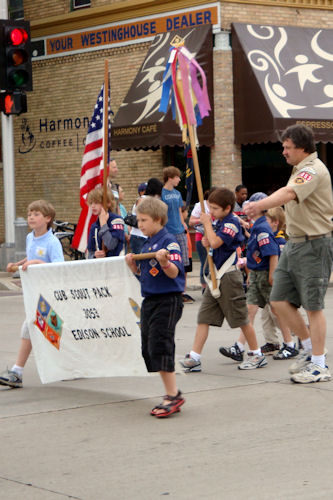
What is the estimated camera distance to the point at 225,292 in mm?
8188

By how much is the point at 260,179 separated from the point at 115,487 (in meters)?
16.6

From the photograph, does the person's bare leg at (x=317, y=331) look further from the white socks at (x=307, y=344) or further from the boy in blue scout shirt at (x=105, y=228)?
the boy in blue scout shirt at (x=105, y=228)

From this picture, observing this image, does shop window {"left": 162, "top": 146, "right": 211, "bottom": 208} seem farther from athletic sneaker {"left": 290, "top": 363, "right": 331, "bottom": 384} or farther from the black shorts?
the black shorts

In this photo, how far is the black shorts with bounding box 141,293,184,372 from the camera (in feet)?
21.4

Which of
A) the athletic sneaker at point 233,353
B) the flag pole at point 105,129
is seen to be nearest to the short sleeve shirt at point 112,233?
the flag pole at point 105,129

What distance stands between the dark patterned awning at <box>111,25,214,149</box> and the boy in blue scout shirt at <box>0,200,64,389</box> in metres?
11.6

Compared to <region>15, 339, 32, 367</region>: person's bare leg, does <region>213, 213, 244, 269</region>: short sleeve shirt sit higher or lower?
higher

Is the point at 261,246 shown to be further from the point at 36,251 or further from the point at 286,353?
the point at 36,251

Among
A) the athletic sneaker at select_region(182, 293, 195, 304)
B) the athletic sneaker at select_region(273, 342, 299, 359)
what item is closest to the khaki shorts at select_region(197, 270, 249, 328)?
the athletic sneaker at select_region(273, 342, 299, 359)

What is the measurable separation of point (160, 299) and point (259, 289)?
8.71 feet

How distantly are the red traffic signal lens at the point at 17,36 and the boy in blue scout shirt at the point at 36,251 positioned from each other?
6.77m

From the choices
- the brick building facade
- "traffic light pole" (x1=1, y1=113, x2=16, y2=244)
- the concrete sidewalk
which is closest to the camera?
the concrete sidewalk

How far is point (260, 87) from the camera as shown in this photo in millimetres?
19047

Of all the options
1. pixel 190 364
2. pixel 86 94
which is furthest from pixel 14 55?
pixel 86 94
